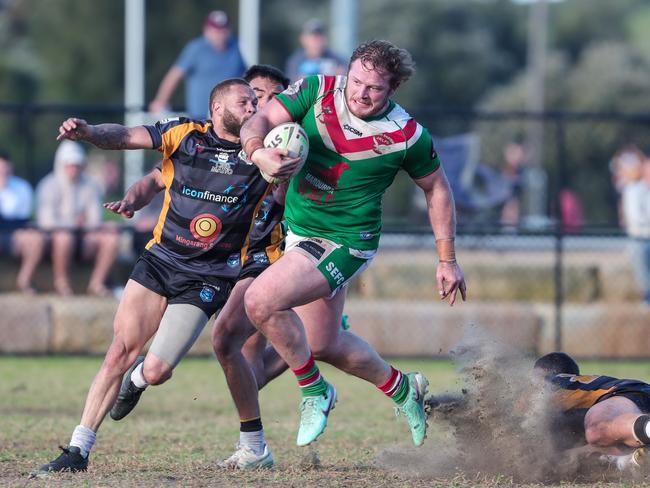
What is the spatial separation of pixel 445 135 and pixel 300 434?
29.1 ft

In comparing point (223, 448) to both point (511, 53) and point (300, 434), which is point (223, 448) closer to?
point (300, 434)

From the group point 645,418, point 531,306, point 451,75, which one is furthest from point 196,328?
point 451,75

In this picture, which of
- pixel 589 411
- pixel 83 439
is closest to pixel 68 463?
pixel 83 439

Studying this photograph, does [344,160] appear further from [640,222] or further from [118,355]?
[640,222]

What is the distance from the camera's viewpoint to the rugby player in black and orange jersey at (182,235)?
21.9 feet

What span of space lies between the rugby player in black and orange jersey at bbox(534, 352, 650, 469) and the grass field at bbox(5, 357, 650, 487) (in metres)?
0.24

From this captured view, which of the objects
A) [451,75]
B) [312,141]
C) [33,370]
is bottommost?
[33,370]

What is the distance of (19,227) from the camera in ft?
43.5

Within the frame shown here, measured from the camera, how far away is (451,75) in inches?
1954

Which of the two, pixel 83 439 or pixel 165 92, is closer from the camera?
pixel 83 439

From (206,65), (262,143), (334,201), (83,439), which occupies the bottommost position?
(83,439)

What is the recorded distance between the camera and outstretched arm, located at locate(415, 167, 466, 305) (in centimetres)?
678

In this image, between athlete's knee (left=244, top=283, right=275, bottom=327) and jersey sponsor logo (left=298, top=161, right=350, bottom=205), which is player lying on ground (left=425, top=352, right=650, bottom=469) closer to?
athlete's knee (left=244, top=283, right=275, bottom=327)

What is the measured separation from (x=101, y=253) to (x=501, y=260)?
4.77m
